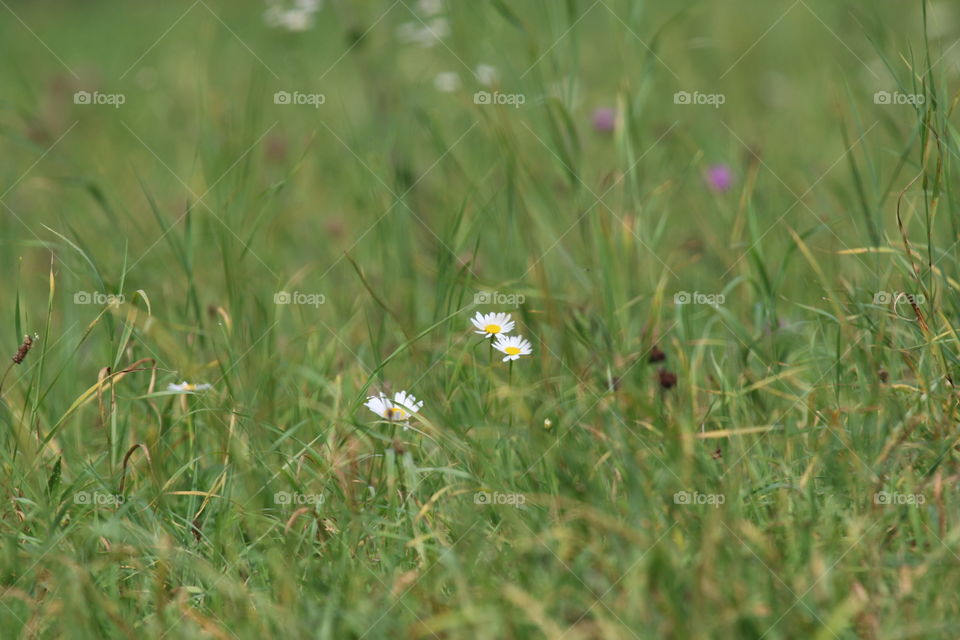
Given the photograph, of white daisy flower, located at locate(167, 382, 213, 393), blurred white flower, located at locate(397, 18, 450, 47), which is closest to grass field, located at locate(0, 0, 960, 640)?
white daisy flower, located at locate(167, 382, 213, 393)

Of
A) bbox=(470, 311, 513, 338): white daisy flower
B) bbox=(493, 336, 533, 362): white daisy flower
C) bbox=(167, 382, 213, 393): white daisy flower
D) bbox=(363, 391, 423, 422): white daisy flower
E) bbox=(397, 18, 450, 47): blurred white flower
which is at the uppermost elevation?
bbox=(397, 18, 450, 47): blurred white flower

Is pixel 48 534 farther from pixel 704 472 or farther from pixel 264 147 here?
pixel 264 147

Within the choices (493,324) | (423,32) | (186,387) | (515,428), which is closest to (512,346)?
(493,324)

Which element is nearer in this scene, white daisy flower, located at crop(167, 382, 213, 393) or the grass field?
the grass field

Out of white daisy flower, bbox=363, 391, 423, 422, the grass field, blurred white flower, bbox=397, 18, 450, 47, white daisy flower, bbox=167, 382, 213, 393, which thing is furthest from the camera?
blurred white flower, bbox=397, 18, 450, 47


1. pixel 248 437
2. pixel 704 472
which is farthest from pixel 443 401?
pixel 704 472

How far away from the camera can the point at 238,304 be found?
226 cm

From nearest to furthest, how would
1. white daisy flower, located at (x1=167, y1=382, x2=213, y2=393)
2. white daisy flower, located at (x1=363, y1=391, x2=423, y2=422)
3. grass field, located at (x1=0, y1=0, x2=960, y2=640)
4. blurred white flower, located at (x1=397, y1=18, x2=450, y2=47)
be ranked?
grass field, located at (x1=0, y1=0, x2=960, y2=640) < white daisy flower, located at (x1=363, y1=391, x2=423, y2=422) < white daisy flower, located at (x1=167, y1=382, x2=213, y2=393) < blurred white flower, located at (x1=397, y1=18, x2=450, y2=47)

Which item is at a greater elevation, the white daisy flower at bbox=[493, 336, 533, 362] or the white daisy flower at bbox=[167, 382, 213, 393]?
the white daisy flower at bbox=[493, 336, 533, 362]

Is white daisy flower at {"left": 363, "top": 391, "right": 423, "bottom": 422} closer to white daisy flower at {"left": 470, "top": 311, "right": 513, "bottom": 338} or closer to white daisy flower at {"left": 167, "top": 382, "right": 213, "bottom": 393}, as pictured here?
white daisy flower at {"left": 470, "top": 311, "right": 513, "bottom": 338}

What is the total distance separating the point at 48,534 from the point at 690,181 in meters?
2.73

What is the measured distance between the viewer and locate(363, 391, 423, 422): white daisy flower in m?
1.98

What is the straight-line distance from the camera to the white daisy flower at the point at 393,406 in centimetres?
198

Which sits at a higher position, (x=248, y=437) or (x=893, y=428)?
(x=893, y=428)
